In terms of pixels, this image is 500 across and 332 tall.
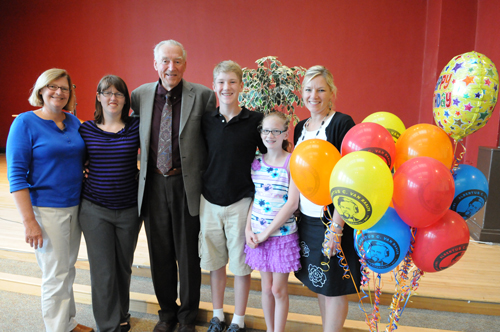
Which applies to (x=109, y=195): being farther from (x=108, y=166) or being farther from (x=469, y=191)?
(x=469, y=191)

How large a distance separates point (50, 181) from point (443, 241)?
74.3 inches

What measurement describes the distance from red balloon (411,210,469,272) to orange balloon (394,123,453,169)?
0.22 m

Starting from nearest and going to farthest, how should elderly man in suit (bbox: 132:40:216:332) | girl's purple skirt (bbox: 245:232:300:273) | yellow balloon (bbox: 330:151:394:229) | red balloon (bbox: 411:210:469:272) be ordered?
yellow balloon (bbox: 330:151:394:229) → red balloon (bbox: 411:210:469:272) → girl's purple skirt (bbox: 245:232:300:273) → elderly man in suit (bbox: 132:40:216:332)

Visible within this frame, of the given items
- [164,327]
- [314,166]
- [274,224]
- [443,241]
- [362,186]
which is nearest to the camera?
[362,186]

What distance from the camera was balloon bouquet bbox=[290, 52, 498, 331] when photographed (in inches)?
41.9

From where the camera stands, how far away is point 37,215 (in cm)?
174

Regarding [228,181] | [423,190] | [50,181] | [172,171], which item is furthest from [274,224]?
[50,181]

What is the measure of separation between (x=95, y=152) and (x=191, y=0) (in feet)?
17.1

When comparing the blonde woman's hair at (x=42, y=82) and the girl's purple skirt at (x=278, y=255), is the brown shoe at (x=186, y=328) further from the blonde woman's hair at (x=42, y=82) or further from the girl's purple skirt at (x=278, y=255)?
the blonde woman's hair at (x=42, y=82)

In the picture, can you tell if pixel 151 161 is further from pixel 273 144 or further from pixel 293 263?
pixel 293 263

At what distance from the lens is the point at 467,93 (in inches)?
46.8

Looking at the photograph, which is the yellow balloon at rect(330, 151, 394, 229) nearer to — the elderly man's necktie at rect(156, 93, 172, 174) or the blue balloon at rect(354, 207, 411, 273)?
the blue balloon at rect(354, 207, 411, 273)

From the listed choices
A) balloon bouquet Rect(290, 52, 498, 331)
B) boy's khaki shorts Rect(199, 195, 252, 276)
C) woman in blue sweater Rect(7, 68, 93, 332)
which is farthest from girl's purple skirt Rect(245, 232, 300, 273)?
woman in blue sweater Rect(7, 68, 93, 332)

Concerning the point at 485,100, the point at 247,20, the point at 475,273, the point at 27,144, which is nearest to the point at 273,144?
the point at 485,100
